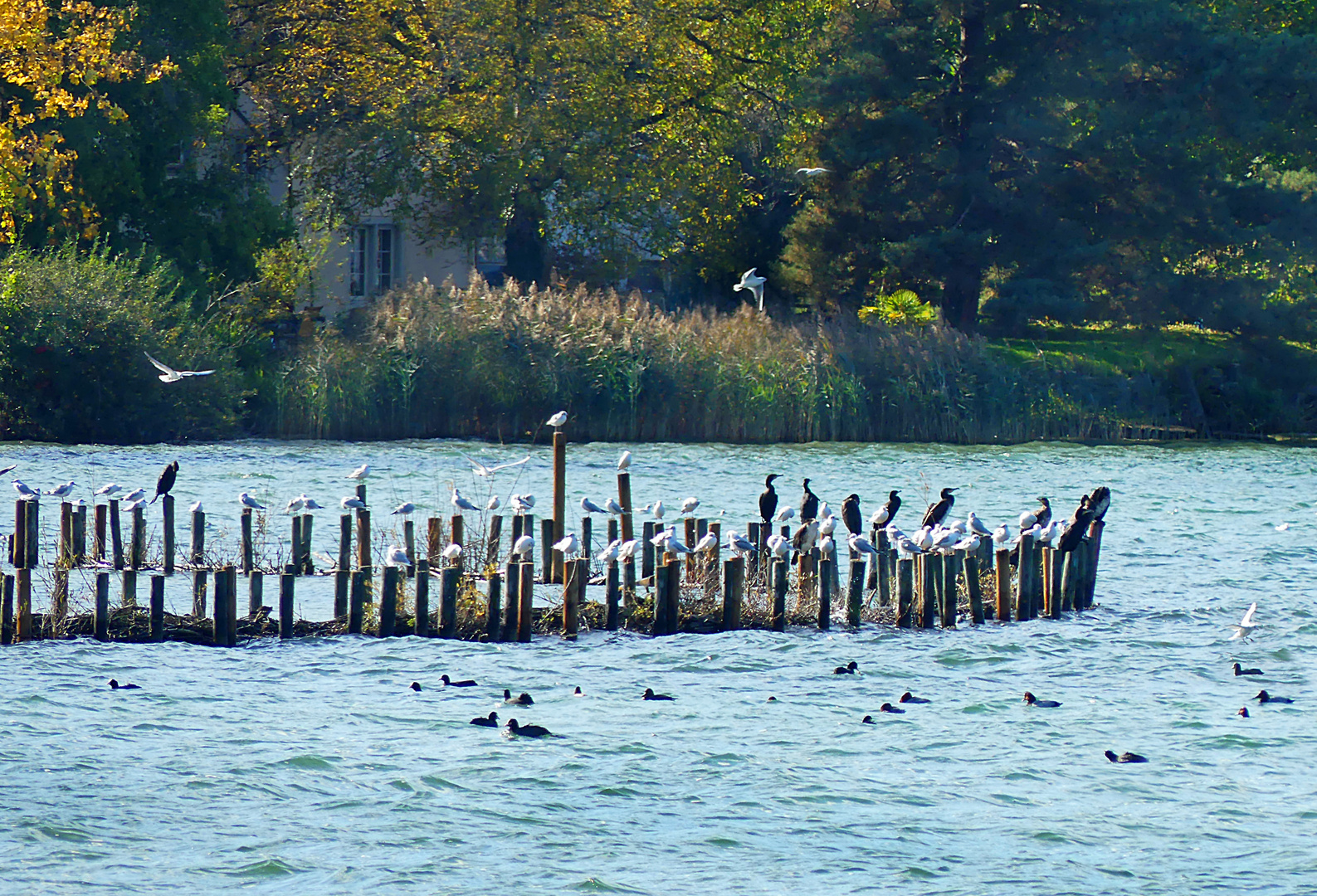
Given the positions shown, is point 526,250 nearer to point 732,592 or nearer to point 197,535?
point 197,535

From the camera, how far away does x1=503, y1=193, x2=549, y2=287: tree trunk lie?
44969 millimetres

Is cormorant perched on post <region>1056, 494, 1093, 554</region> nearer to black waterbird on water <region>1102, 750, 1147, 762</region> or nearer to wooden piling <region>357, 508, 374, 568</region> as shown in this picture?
black waterbird on water <region>1102, 750, 1147, 762</region>

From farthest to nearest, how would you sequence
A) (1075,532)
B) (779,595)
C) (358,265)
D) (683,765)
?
(358,265) < (1075,532) < (779,595) < (683,765)

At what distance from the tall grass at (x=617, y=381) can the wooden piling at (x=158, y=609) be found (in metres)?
19.3

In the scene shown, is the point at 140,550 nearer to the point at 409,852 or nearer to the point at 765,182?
the point at 409,852

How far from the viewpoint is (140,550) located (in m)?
19.0

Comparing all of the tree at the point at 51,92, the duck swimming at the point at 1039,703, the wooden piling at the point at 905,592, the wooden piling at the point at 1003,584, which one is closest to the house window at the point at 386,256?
the tree at the point at 51,92

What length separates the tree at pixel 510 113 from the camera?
41812 millimetres

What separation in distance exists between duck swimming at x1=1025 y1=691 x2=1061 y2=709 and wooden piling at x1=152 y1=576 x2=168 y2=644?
6.79m

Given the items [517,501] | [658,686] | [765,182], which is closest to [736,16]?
[765,182]

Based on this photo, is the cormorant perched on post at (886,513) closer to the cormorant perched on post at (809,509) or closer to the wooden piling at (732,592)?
the cormorant perched on post at (809,509)

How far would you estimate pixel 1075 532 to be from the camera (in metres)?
18.0

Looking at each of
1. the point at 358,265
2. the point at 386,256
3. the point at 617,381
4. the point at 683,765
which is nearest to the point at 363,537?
the point at 683,765

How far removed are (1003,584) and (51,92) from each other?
20.6 metres
